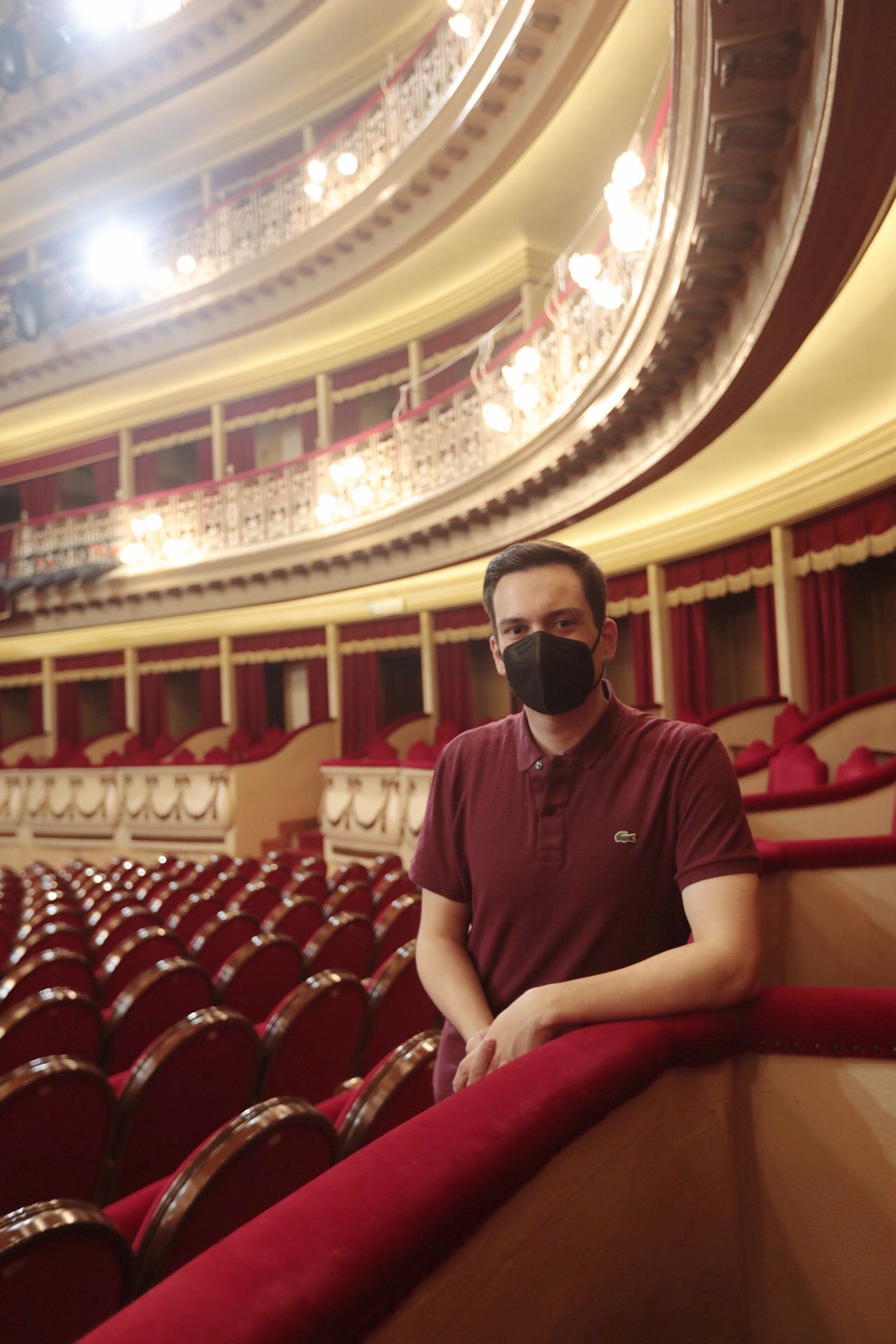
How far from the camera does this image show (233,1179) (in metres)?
1.29

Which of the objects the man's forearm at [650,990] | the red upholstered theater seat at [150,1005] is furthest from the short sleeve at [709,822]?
the red upholstered theater seat at [150,1005]

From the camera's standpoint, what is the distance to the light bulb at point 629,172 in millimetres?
4598

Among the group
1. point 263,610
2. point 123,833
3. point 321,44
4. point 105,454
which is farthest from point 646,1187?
point 105,454

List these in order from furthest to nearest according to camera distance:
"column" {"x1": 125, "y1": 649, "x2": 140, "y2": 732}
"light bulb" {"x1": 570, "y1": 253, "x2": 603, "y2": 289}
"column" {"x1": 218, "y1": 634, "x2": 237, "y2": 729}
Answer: "column" {"x1": 125, "y1": 649, "x2": 140, "y2": 732} → "column" {"x1": 218, "y1": 634, "x2": 237, "y2": 729} → "light bulb" {"x1": 570, "y1": 253, "x2": 603, "y2": 289}

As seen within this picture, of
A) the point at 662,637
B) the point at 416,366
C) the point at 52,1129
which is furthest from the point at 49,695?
the point at 52,1129

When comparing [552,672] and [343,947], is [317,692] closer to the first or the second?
[343,947]

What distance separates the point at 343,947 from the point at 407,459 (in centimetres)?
690

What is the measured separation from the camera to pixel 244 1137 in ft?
4.25

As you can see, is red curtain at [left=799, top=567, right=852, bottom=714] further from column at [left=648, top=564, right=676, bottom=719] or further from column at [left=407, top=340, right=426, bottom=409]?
column at [left=407, top=340, right=426, bottom=409]

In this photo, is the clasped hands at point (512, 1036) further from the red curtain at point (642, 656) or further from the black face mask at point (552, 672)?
the red curtain at point (642, 656)

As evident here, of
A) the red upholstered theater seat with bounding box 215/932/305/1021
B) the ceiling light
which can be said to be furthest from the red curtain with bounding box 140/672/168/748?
the red upholstered theater seat with bounding box 215/932/305/1021

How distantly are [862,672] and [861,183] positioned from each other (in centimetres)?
543

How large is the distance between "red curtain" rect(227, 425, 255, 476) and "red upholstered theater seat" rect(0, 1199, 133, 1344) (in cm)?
1290

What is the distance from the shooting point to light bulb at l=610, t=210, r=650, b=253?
4.68 m
